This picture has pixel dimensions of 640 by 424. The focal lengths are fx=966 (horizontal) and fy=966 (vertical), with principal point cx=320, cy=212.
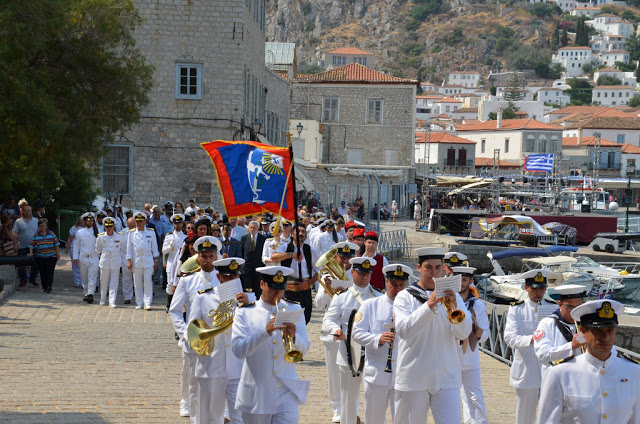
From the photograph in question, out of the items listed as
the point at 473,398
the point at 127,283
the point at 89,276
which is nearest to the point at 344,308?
the point at 473,398

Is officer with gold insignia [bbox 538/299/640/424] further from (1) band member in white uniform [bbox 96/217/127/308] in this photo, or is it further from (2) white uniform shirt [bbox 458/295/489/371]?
(1) band member in white uniform [bbox 96/217/127/308]

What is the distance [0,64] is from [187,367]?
10430mm

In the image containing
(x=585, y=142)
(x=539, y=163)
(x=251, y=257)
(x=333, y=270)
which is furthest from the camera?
(x=585, y=142)

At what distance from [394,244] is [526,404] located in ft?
81.7

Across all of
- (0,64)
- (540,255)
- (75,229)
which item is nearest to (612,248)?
(540,255)

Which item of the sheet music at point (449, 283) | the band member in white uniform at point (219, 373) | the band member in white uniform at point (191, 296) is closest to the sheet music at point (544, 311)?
the sheet music at point (449, 283)

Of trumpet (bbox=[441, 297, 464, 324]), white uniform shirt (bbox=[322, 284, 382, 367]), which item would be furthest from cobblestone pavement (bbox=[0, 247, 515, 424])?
trumpet (bbox=[441, 297, 464, 324])

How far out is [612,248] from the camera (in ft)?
119

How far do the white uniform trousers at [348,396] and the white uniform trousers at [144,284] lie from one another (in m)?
8.73

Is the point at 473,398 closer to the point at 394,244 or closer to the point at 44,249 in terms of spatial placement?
the point at 44,249

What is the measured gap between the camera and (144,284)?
18.0 m

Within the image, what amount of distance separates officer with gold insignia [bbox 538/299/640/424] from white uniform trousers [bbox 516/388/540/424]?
3396 mm

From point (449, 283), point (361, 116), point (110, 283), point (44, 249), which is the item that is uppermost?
point (361, 116)

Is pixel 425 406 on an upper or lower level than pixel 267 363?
lower
